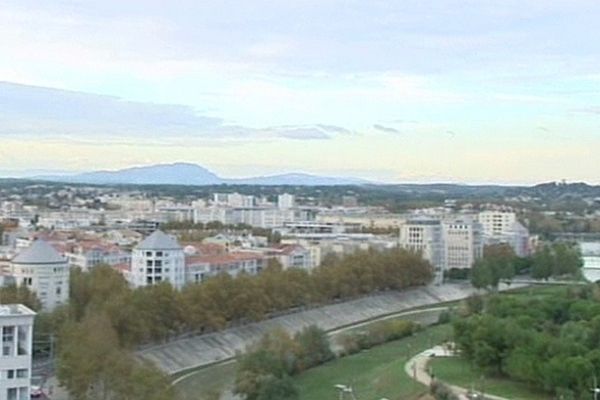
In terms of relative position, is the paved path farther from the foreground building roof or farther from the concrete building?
the foreground building roof

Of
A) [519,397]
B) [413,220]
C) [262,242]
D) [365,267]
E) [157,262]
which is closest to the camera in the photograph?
[519,397]

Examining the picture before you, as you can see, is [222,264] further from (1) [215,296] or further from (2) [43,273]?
(1) [215,296]

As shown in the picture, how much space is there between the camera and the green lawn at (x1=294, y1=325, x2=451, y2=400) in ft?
68.3

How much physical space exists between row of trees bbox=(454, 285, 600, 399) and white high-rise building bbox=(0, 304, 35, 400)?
30.7 ft

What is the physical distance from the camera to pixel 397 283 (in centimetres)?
3872

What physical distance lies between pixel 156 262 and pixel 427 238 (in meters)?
17.3

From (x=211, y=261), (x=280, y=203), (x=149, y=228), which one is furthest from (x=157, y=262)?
(x=280, y=203)

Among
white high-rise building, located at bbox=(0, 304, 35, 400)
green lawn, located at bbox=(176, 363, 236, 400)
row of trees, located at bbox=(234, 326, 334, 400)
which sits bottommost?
green lawn, located at bbox=(176, 363, 236, 400)

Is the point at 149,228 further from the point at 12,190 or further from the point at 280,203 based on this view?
Answer: the point at 12,190

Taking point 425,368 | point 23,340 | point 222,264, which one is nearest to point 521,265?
point 222,264

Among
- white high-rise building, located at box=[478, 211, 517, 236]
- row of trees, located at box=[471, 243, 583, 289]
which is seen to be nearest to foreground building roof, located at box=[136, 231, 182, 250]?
row of trees, located at box=[471, 243, 583, 289]

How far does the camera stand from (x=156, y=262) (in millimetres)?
34625

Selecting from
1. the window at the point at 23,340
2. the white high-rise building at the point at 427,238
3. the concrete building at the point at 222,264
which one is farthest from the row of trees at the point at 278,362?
the white high-rise building at the point at 427,238

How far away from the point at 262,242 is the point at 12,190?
6100 centimetres
